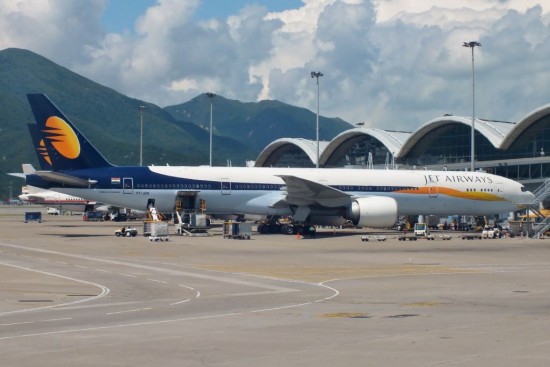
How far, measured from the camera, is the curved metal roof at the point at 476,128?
89938 mm

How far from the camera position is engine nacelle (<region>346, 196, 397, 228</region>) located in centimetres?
5319

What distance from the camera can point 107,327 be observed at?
1667 centimetres

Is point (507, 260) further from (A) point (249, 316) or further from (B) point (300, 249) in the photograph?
(A) point (249, 316)

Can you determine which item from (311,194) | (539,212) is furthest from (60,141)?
(539,212)

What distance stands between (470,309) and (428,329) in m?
3.73

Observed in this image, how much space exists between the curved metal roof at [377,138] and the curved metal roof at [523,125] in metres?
14.9

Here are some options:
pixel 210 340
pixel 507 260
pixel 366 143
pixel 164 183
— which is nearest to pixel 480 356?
pixel 210 340

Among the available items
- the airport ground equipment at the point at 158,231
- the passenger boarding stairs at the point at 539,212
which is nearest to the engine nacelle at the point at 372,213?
the passenger boarding stairs at the point at 539,212

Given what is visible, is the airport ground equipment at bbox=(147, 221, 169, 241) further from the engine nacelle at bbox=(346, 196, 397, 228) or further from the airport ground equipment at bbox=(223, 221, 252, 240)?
the engine nacelle at bbox=(346, 196, 397, 228)

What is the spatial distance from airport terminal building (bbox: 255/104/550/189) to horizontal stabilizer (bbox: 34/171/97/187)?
44148mm

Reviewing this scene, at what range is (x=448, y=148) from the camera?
321ft

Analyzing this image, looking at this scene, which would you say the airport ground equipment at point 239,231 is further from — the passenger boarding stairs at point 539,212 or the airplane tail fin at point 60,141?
the passenger boarding stairs at point 539,212

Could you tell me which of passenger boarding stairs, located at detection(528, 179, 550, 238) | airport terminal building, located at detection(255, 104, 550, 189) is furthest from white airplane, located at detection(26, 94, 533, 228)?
airport terminal building, located at detection(255, 104, 550, 189)

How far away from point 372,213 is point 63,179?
19138mm
